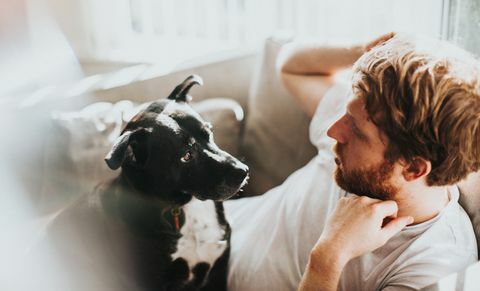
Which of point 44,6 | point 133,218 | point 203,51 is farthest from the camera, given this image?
point 203,51

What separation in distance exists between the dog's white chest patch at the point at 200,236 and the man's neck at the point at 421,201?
301 mm

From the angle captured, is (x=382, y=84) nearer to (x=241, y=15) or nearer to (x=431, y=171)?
(x=431, y=171)

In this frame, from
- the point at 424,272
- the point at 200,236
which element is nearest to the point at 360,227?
the point at 424,272

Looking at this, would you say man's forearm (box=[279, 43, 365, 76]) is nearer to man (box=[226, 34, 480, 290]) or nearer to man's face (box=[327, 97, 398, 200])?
man (box=[226, 34, 480, 290])

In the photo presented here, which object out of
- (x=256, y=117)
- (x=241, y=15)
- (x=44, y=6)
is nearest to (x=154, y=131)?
(x=44, y=6)

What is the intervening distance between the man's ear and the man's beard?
0.9 inches

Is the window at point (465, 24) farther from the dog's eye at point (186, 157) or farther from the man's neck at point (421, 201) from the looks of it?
the dog's eye at point (186, 157)

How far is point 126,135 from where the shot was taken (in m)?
0.69

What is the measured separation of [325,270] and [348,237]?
6 centimetres

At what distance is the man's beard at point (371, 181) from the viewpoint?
751mm

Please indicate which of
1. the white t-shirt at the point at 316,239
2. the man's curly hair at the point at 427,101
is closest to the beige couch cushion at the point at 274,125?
the white t-shirt at the point at 316,239

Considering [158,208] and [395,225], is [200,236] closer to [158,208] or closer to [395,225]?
[158,208]

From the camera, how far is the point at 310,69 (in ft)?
3.72

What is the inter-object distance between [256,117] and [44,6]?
56 centimetres
